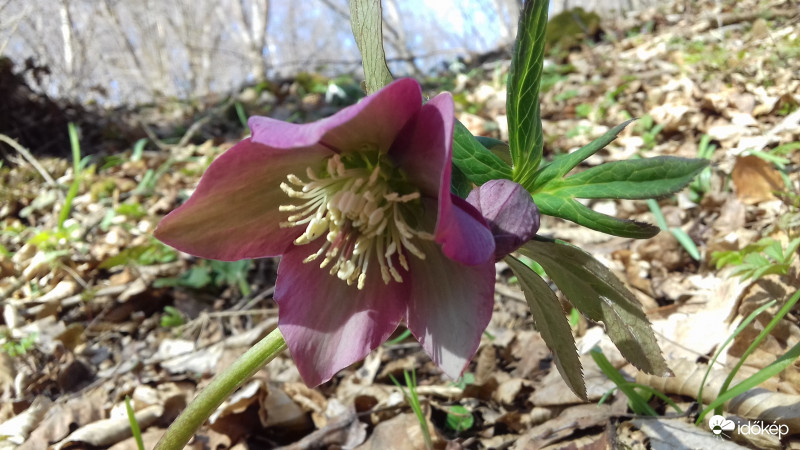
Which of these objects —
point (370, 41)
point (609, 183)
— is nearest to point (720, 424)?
point (609, 183)

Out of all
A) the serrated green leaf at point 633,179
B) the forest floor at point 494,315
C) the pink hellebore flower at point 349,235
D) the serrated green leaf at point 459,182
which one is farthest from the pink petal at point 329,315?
the forest floor at point 494,315

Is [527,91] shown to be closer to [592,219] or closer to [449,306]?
[592,219]

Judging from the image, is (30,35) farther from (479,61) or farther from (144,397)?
(144,397)

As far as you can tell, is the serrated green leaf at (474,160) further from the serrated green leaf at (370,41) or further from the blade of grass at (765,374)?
the blade of grass at (765,374)

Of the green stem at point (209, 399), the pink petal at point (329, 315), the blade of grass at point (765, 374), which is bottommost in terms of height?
the blade of grass at point (765, 374)

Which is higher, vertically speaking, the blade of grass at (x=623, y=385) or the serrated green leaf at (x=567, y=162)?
the serrated green leaf at (x=567, y=162)

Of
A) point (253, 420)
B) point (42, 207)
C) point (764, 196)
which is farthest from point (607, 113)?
point (42, 207)
